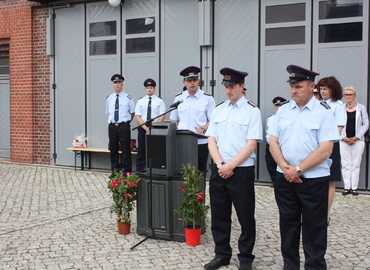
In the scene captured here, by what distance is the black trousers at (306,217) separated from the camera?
4312 mm

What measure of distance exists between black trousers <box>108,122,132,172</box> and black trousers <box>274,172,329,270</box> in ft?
20.2

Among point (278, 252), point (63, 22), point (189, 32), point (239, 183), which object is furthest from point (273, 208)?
point (63, 22)

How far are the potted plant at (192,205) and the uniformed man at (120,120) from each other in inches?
187

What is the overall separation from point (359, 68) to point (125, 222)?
515cm

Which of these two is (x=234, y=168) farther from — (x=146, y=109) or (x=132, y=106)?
(x=132, y=106)

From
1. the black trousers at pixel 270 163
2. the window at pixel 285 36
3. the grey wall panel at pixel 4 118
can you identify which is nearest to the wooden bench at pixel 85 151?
the grey wall panel at pixel 4 118

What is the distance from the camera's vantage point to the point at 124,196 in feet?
19.9

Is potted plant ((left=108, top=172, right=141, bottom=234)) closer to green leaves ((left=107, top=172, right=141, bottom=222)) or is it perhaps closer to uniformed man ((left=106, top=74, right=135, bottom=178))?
green leaves ((left=107, top=172, right=141, bottom=222))

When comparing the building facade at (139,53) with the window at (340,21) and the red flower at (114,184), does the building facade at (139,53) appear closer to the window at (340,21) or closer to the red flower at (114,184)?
the window at (340,21)

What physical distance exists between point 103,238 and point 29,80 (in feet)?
25.1

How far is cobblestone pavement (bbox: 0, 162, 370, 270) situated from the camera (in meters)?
5.16

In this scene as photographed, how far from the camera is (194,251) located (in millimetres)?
5531

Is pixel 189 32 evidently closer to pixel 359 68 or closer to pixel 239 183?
pixel 359 68

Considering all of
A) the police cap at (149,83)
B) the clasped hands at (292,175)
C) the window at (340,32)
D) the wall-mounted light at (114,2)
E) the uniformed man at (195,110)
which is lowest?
the clasped hands at (292,175)
